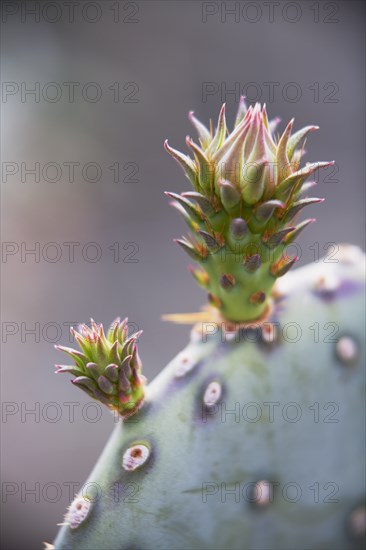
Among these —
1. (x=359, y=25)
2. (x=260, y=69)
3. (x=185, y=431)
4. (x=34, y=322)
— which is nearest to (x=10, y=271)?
(x=34, y=322)

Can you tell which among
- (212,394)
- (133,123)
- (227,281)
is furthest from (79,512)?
(133,123)

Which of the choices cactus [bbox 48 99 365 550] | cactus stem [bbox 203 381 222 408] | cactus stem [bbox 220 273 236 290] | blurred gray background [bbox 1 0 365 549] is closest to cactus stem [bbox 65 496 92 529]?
cactus [bbox 48 99 365 550]

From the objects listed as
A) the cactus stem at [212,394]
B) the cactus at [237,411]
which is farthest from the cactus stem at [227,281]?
the cactus stem at [212,394]

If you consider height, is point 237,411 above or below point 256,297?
below

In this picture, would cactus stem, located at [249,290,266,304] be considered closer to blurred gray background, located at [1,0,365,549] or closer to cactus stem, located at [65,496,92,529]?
cactus stem, located at [65,496,92,529]

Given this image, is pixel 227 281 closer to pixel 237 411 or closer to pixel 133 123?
pixel 237 411
